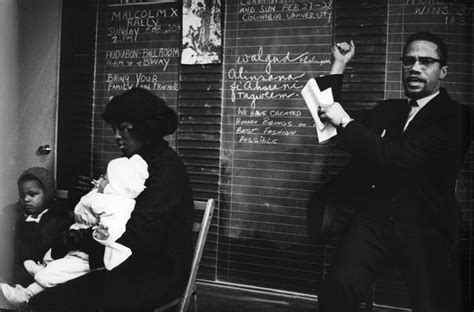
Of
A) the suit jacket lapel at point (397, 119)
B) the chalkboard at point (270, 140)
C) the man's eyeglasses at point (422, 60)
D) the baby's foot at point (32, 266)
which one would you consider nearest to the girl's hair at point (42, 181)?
the baby's foot at point (32, 266)

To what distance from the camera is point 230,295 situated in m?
4.95

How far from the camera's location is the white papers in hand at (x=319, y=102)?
3.57 metres

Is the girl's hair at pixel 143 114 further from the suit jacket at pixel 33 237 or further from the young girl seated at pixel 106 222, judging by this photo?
the suit jacket at pixel 33 237

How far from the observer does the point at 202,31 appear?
492 cm

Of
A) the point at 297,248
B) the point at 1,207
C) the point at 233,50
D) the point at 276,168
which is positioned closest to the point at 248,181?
the point at 276,168

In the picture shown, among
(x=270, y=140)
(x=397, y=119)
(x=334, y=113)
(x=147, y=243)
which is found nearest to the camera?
(x=147, y=243)

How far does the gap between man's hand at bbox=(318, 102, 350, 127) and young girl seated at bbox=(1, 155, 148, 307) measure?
1.08m

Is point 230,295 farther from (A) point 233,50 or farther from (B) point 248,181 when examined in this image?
(A) point 233,50

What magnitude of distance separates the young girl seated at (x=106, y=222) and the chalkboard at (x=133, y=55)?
2.00m

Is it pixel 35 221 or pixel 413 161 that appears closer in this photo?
pixel 413 161

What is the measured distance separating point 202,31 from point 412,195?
2.32 metres

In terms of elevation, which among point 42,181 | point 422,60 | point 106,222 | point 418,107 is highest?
point 422,60

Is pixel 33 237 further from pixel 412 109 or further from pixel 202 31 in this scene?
pixel 412 109

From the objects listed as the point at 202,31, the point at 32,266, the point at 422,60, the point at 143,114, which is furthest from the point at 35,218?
the point at 422,60
